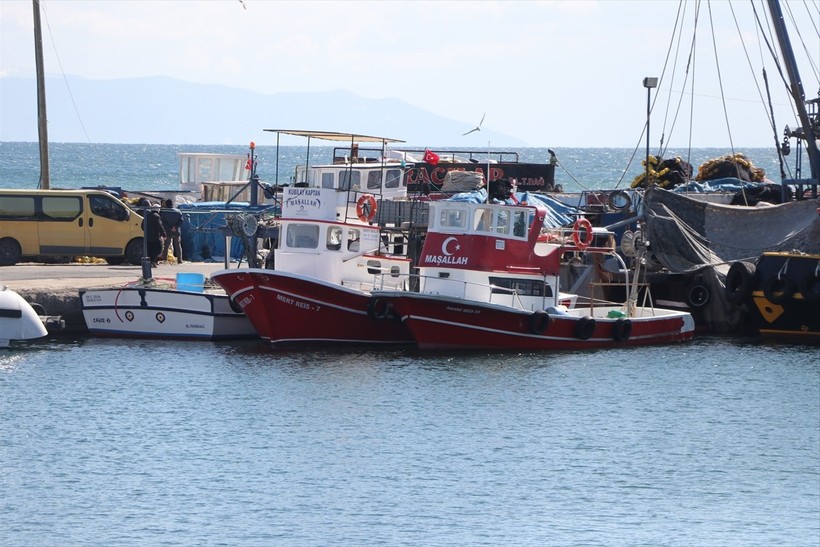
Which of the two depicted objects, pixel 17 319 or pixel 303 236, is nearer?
pixel 17 319

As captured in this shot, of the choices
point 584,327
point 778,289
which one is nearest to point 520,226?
point 584,327

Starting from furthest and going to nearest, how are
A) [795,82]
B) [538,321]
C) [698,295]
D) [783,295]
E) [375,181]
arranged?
[795,82]
[698,295]
[375,181]
[783,295]
[538,321]

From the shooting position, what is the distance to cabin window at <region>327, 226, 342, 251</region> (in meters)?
31.7

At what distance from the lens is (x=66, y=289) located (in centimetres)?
3228

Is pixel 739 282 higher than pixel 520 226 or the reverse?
the reverse

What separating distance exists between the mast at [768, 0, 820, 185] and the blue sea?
1022 cm

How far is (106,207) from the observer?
36156 millimetres

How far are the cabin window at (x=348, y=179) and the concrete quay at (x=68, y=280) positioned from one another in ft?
14.1

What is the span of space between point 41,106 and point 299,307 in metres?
13.7

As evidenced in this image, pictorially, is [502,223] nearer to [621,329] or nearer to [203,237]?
[621,329]

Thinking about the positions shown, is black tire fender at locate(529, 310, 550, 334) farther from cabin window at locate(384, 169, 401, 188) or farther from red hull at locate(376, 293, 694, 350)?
cabin window at locate(384, 169, 401, 188)

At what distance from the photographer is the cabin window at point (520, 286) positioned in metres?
31.6

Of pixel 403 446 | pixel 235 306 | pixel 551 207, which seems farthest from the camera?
pixel 551 207

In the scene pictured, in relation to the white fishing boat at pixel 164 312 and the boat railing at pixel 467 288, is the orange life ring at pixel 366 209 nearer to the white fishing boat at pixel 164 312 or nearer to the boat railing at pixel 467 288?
the boat railing at pixel 467 288
